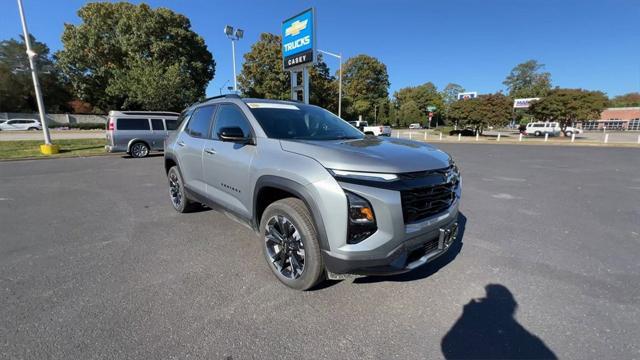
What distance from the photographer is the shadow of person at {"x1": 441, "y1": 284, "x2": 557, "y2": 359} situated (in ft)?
6.28

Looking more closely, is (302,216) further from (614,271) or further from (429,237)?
(614,271)

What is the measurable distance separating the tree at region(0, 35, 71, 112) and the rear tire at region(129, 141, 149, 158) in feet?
157

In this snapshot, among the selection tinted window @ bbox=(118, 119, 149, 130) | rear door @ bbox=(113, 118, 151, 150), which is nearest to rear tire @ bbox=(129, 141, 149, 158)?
rear door @ bbox=(113, 118, 151, 150)

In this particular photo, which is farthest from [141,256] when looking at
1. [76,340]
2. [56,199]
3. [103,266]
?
[56,199]

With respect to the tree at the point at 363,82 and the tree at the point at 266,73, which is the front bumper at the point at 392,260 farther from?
the tree at the point at 363,82

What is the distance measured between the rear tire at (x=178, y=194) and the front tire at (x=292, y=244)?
2297 mm

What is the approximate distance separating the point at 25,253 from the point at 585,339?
547cm

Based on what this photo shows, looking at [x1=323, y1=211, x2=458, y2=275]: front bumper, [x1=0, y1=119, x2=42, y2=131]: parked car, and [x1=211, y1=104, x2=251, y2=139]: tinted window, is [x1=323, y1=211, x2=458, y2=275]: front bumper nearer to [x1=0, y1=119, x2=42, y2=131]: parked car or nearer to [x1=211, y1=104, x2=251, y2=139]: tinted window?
[x1=211, y1=104, x2=251, y2=139]: tinted window

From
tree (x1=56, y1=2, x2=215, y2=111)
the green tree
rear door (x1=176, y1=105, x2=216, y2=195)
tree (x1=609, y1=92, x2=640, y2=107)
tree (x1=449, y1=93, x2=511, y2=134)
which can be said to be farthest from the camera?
tree (x1=609, y1=92, x2=640, y2=107)

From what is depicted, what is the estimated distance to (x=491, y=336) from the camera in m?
2.06

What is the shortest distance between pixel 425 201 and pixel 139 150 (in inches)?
550

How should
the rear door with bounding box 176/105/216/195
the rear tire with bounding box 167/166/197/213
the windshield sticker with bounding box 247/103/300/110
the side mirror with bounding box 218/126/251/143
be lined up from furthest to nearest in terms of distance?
the rear tire with bounding box 167/166/197/213 < the rear door with bounding box 176/105/216/195 < the windshield sticker with bounding box 247/103/300/110 < the side mirror with bounding box 218/126/251/143

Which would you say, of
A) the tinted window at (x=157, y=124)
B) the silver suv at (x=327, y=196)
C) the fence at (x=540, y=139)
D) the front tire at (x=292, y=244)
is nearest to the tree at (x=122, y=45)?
the tinted window at (x=157, y=124)

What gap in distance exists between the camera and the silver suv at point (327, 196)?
2.12 m
